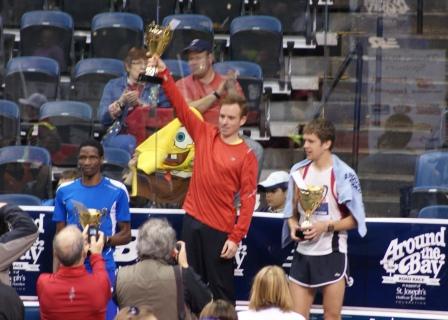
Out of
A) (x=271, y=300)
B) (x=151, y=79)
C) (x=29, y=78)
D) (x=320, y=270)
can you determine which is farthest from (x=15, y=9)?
(x=271, y=300)

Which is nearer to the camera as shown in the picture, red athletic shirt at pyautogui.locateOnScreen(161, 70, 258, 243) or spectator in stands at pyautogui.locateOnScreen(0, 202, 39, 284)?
spectator in stands at pyautogui.locateOnScreen(0, 202, 39, 284)

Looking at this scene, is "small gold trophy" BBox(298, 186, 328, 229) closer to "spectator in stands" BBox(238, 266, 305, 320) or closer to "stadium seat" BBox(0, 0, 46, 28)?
"spectator in stands" BBox(238, 266, 305, 320)

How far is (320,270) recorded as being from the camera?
1012 cm

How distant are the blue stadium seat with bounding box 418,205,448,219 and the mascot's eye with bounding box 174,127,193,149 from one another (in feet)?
5.96

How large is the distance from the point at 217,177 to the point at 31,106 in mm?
2475

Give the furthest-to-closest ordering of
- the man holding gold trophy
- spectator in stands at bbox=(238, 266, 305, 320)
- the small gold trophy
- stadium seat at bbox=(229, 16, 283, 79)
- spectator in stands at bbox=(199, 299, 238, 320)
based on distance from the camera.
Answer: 1. stadium seat at bbox=(229, 16, 283, 79)
2. the man holding gold trophy
3. the small gold trophy
4. spectator in stands at bbox=(238, 266, 305, 320)
5. spectator in stands at bbox=(199, 299, 238, 320)

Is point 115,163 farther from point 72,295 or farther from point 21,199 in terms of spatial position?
point 72,295

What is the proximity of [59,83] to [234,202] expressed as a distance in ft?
8.90

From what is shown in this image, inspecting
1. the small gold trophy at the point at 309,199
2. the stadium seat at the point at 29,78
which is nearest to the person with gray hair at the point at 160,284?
the small gold trophy at the point at 309,199

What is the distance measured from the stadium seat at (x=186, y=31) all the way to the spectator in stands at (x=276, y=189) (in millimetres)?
1766

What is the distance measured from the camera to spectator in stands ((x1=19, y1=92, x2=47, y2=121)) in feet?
39.1

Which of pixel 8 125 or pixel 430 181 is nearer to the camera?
pixel 430 181

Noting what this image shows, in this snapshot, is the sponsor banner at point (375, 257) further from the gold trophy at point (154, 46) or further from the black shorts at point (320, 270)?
the gold trophy at point (154, 46)

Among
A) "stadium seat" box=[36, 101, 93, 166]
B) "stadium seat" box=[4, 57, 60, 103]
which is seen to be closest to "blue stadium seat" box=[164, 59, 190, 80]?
"stadium seat" box=[36, 101, 93, 166]
